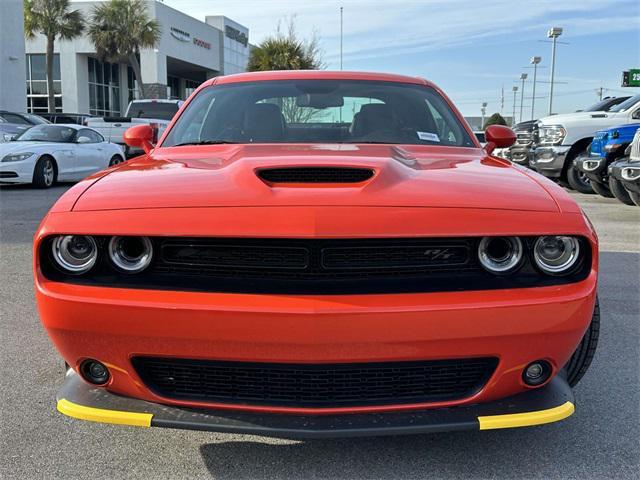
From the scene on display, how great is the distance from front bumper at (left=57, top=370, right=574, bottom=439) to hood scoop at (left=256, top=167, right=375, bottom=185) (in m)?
0.79

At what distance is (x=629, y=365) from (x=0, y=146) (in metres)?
11.3

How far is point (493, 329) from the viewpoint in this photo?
6.22 feet

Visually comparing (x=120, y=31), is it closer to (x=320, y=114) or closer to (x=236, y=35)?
(x=236, y=35)

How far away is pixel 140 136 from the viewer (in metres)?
3.61

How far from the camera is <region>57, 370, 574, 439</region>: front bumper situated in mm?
1902

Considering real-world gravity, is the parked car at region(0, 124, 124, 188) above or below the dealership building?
below

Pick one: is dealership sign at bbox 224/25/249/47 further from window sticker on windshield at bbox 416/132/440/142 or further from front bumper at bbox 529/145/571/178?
window sticker on windshield at bbox 416/132/440/142

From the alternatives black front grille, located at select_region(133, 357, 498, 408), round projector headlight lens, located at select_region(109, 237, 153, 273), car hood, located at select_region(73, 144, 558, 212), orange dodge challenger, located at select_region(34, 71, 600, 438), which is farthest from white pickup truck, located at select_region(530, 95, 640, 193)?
round projector headlight lens, located at select_region(109, 237, 153, 273)

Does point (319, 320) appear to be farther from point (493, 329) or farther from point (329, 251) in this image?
point (493, 329)

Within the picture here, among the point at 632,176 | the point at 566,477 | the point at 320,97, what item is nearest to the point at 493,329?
the point at 566,477

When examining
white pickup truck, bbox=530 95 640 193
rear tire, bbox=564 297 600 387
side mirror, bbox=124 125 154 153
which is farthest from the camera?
white pickup truck, bbox=530 95 640 193

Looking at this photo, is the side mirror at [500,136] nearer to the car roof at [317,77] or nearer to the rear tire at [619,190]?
the car roof at [317,77]

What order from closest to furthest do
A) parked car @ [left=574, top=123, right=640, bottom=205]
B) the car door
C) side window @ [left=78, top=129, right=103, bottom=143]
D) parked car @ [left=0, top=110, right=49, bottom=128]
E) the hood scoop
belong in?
the hood scoop
parked car @ [left=574, top=123, right=640, bottom=205]
the car door
side window @ [left=78, top=129, right=103, bottom=143]
parked car @ [left=0, top=110, right=49, bottom=128]

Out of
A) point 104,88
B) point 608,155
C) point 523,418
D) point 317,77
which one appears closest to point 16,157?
point 317,77
